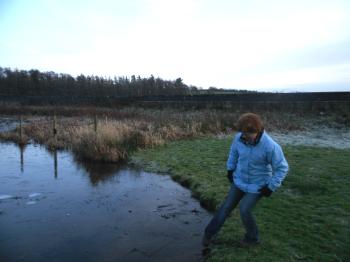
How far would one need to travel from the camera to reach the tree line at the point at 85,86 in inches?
2254

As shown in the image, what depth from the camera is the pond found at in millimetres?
5156

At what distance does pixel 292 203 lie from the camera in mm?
6391

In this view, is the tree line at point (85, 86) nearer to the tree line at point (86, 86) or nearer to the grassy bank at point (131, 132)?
the tree line at point (86, 86)

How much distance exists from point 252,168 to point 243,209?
1.92 feet

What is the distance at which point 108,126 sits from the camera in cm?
1446

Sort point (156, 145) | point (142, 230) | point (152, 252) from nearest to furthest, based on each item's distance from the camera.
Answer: point (152, 252), point (142, 230), point (156, 145)

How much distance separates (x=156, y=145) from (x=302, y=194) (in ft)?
26.3

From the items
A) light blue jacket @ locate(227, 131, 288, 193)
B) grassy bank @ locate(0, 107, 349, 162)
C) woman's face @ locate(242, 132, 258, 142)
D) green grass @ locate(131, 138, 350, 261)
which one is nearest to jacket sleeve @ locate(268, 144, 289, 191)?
light blue jacket @ locate(227, 131, 288, 193)

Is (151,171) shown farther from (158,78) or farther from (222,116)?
(158,78)

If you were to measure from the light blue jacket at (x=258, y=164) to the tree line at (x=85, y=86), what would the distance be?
4829 centimetres

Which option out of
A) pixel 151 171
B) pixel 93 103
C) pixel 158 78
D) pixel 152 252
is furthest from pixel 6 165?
pixel 158 78

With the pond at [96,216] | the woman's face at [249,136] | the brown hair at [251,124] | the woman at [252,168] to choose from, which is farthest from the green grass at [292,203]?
the brown hair at [251,124]

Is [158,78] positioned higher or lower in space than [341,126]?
higher

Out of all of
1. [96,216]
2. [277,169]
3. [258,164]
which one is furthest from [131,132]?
[277,169]
